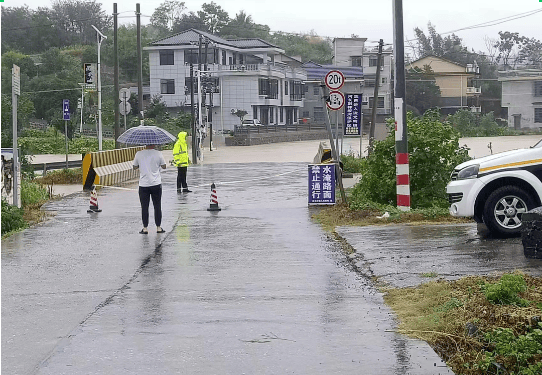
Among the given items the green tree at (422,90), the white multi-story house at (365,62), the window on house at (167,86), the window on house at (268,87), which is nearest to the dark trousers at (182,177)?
the window on house at (167,86)

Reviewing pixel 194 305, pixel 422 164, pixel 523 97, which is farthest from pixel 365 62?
pixel 194 305

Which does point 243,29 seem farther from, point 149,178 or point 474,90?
point 149,178

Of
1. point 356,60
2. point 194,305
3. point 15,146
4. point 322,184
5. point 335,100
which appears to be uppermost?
point 356,60

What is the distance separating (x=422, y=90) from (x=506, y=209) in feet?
252

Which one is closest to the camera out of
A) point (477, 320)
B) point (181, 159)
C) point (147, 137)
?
point (477, 320)

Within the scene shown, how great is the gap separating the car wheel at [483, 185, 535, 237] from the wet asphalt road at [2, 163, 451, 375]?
7.71 feet

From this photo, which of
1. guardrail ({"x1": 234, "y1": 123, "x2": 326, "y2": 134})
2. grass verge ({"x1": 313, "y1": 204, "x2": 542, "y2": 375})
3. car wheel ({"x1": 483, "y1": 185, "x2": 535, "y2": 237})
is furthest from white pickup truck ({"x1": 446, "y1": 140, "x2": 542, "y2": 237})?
guardrail ({"x1": 234, "y1": 123, "x2": 326, "y2": 134})

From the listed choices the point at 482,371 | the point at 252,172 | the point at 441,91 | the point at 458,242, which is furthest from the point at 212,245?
the point at 441,91

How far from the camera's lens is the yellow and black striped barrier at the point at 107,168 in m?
28.7

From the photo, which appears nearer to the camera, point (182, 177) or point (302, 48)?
point (182, 177)

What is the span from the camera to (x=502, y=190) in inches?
526

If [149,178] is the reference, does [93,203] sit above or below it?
below

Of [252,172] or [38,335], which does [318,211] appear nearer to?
[38,335]

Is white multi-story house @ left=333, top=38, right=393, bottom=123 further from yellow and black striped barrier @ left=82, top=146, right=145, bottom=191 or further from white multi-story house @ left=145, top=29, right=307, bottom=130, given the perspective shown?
yellow and black striped barrier @ left=82, top=146, right=145, bottom=191
